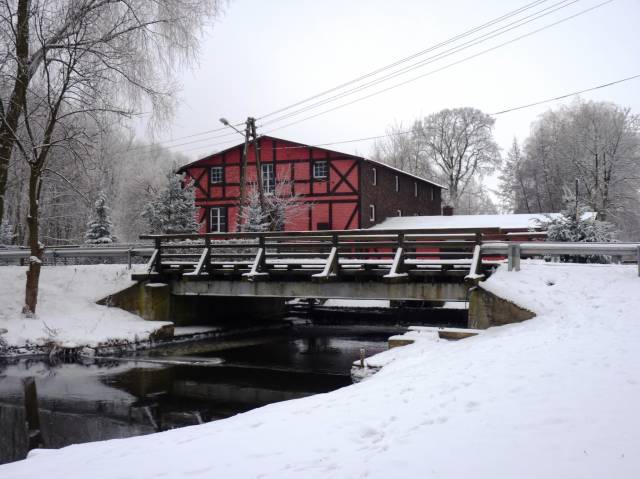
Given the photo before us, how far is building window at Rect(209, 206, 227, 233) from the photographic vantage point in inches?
1522

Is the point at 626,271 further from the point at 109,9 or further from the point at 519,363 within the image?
the point at 109,9

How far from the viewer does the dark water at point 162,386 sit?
9.59 metres

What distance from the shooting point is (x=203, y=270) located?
59.9 feet

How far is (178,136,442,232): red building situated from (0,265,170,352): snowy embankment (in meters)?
17.6

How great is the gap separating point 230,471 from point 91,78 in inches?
551

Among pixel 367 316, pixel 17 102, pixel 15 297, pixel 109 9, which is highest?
pixel 109 9

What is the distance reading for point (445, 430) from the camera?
18.2 feet

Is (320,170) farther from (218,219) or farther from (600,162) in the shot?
(600,162)

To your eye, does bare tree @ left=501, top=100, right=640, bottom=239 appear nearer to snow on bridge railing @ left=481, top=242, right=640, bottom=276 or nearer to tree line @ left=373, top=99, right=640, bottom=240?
tree line @ left=373, top=99, right=640, bottom=240

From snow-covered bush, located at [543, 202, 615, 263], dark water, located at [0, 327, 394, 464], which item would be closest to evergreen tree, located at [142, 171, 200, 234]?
dark water, located at [0, 327, 394, 464]

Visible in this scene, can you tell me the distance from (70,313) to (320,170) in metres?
21.8

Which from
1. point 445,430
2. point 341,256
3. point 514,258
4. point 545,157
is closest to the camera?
point 445,430

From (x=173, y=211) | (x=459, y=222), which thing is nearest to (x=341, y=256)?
(x=173, y=211)

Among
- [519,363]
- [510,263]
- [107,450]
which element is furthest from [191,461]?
[510,263]
